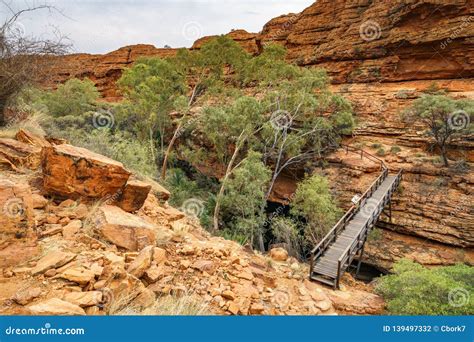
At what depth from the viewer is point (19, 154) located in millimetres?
5430

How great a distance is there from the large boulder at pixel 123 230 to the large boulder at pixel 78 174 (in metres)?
0.42

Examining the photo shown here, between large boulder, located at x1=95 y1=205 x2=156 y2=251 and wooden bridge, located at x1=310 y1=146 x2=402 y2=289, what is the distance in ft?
14.8

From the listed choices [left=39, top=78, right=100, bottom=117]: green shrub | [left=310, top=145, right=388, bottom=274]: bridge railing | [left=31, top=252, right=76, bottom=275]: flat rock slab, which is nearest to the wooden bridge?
[left=310, top=145, right=388, bottom=274]: bridge railing

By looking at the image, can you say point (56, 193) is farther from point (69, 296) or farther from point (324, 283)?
point (324, 283)

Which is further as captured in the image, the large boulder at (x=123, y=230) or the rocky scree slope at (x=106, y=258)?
the large boulder at (x=123, y=230)

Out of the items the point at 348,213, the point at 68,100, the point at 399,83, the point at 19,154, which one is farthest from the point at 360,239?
the point at 68,100

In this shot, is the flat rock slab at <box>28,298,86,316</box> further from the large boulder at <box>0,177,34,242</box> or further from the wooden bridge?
the wooden bridge

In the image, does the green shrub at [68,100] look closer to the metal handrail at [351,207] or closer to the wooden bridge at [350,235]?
the metal handrail at [351,207]

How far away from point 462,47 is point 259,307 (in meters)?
24.9

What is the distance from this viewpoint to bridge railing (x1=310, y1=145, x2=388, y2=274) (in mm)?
8172

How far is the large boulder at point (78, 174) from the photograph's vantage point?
15.7 feet

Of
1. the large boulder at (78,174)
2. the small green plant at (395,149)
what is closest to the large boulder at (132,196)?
the large boulder at (78,174)

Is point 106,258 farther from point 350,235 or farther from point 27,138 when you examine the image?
point 350,235

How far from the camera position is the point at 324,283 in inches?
288
